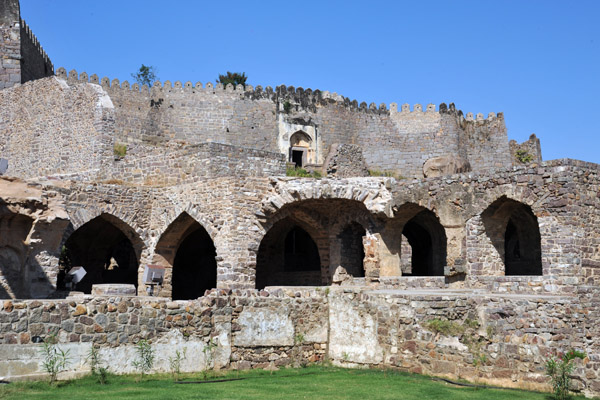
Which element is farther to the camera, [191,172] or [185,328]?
[191,172]

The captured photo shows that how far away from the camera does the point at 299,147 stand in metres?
28.5

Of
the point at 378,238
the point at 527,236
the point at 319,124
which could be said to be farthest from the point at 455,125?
the point at 378,238

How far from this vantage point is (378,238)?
55.0 feet

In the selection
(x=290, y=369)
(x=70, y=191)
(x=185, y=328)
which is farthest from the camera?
(x=70, y=191)

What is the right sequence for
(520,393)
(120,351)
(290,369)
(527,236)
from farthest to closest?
1. (527,236)
2. (290,369)
3. (120,351)
4. (520,393)

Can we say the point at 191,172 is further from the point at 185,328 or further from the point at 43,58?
the point at 43,58

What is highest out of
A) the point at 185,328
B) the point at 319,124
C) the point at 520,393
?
the point at 319,124

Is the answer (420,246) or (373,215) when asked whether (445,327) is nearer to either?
(373,215)

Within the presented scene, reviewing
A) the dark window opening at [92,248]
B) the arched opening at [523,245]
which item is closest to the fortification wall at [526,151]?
the arched opening at [523,245]

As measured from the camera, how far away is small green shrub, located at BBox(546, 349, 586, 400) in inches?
313

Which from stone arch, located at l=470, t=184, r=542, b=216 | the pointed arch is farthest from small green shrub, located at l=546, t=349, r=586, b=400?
the pointed arch

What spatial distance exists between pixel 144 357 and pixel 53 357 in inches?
46.3

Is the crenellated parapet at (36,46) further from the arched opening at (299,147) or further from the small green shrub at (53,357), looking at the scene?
the small green shrub at (53,357)

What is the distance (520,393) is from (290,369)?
3.29m
